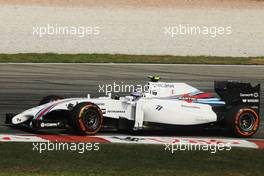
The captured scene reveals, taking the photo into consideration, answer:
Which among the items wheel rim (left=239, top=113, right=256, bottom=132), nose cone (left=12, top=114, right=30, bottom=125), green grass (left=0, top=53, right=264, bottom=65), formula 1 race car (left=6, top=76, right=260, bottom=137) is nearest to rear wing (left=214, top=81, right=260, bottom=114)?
formula 1 race car (left=6, top=76, right=260, bottom=137)

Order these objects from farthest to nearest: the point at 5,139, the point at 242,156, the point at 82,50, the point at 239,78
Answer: the point at 82,50
the point at 239,78
the point at 5,139
the point at 242,156

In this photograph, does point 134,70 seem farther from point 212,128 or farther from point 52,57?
point 212,128

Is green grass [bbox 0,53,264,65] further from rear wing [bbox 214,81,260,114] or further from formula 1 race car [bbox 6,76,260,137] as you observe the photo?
rear wing [bbox 214,81,260,114]

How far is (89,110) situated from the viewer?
12688 mm

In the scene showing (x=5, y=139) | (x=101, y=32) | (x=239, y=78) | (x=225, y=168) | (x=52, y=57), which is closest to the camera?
(x=225, y=168)

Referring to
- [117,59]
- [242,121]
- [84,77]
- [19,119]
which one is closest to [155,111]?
[242,121]

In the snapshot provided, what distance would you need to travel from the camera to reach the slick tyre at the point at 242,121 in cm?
1345

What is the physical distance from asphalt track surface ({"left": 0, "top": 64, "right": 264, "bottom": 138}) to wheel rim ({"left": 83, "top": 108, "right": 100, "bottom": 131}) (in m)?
2.81

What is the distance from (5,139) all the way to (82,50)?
14881mm

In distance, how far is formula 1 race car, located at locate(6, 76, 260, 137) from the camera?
12.8 m

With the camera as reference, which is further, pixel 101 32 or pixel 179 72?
pixel 101 32

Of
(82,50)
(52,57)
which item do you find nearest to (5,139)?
(52,57)

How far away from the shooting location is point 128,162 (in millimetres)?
10555

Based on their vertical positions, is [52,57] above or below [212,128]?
above
